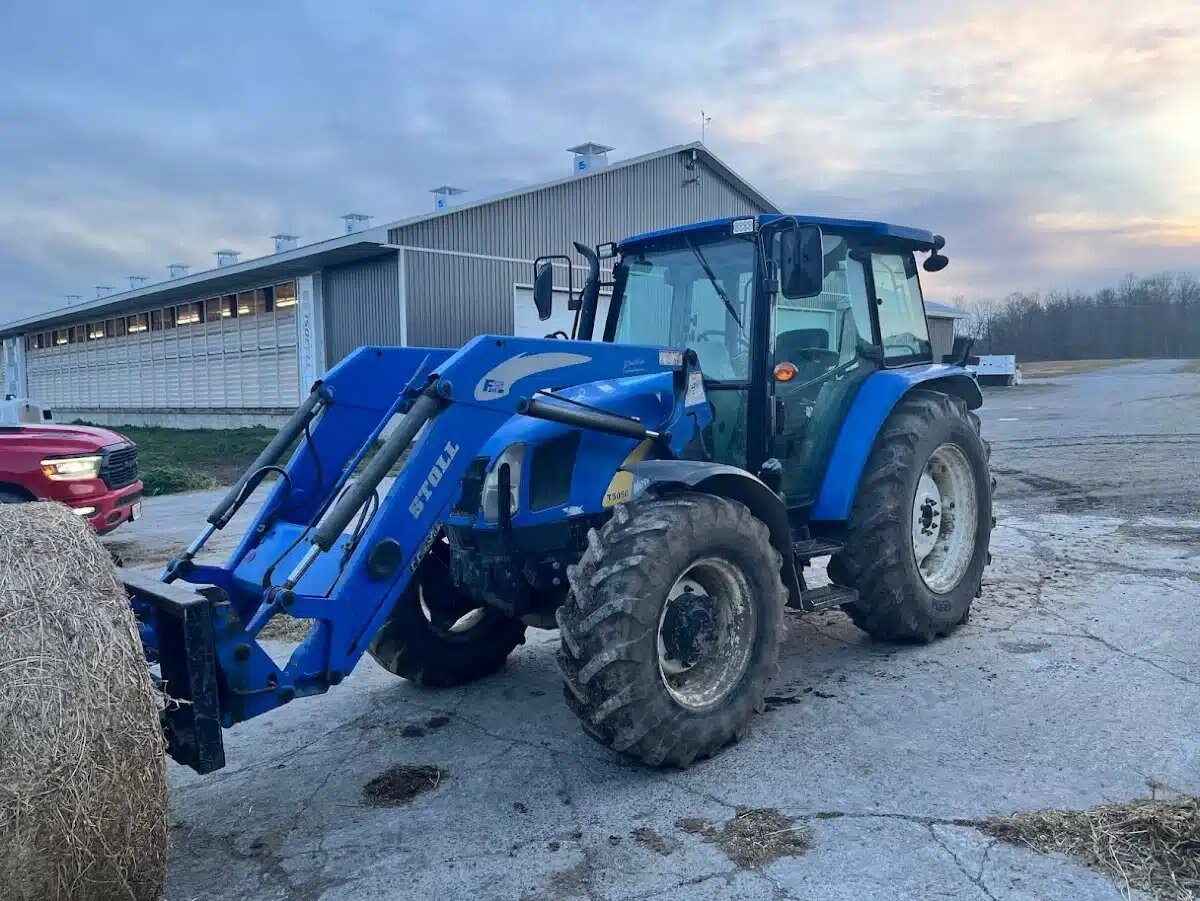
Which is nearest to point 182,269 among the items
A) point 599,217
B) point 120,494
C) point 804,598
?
point 599,217

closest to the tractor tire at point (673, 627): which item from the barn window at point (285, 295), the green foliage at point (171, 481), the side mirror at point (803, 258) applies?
the side mirror at point (803, 258)

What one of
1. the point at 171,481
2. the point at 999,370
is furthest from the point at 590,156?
the point at 999,370

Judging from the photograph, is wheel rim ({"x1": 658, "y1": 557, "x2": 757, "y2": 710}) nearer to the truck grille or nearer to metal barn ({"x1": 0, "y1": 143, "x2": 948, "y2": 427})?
the truck grille

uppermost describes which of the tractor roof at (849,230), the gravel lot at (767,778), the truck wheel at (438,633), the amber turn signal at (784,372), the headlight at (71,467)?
the tractor roof at (849,230)

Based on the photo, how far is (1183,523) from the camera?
8.70m

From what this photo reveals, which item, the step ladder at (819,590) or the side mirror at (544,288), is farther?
the side mirror at (544,288)

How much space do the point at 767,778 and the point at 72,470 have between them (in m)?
6.85

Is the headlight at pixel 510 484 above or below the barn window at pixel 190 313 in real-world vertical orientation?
below

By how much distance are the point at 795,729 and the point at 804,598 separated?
0.64m

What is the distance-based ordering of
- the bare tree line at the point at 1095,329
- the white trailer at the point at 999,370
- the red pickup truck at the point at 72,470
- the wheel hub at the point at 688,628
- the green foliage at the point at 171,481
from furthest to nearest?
1. the bare tree line at the point at 1095,329
2. the white trailer at the point at 999,370
3. the green foliage at the point at 171,481
4. the red pickup truck at the point at 72,470
5. the wheel hub at the point at 688,628

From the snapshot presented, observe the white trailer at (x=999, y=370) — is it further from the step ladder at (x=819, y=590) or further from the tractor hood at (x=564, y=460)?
the tractor hood at (x=564, y=460)

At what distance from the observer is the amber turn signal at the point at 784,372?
4879 millimetres

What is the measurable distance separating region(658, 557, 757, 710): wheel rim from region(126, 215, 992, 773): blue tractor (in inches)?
0.4

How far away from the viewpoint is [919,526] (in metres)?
5.58
